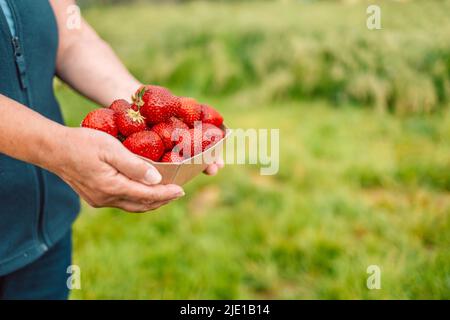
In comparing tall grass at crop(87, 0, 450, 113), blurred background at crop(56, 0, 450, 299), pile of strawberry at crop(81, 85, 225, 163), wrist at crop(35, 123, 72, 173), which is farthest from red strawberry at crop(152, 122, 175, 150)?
tall grass at crop(87, 0, 450, 113)

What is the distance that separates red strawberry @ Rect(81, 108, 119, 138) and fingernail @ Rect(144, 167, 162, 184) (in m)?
0.18

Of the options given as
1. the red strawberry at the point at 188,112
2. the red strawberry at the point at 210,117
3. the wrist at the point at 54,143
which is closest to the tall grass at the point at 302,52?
the red strawberry at the point at 210,117

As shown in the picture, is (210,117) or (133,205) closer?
(133,205)

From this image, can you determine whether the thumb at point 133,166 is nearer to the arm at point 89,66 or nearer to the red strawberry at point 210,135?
the red strawberry at point 210,135

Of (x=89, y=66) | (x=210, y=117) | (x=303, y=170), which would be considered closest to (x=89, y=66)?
(x=89, y=66)

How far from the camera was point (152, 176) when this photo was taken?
1.12 metres

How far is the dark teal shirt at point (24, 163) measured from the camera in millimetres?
1218

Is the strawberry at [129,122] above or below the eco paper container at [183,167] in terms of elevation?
above

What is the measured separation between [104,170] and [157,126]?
219 mm

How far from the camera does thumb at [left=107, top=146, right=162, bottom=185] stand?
3.60ft

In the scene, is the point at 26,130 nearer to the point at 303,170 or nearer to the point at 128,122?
the point at 128,122

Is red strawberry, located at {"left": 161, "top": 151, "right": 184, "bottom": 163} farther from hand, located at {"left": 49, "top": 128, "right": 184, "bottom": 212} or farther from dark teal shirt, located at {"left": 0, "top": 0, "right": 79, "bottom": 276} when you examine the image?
dark teal shirt, located at {"left": 0, "top": 0, "right": 79, "bottom": 276}

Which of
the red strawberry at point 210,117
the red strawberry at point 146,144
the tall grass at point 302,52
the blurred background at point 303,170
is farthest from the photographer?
the tall grass at point 302,52

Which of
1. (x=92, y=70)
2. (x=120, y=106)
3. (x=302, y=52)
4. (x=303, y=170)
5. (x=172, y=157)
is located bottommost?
(x=172, y=157)
